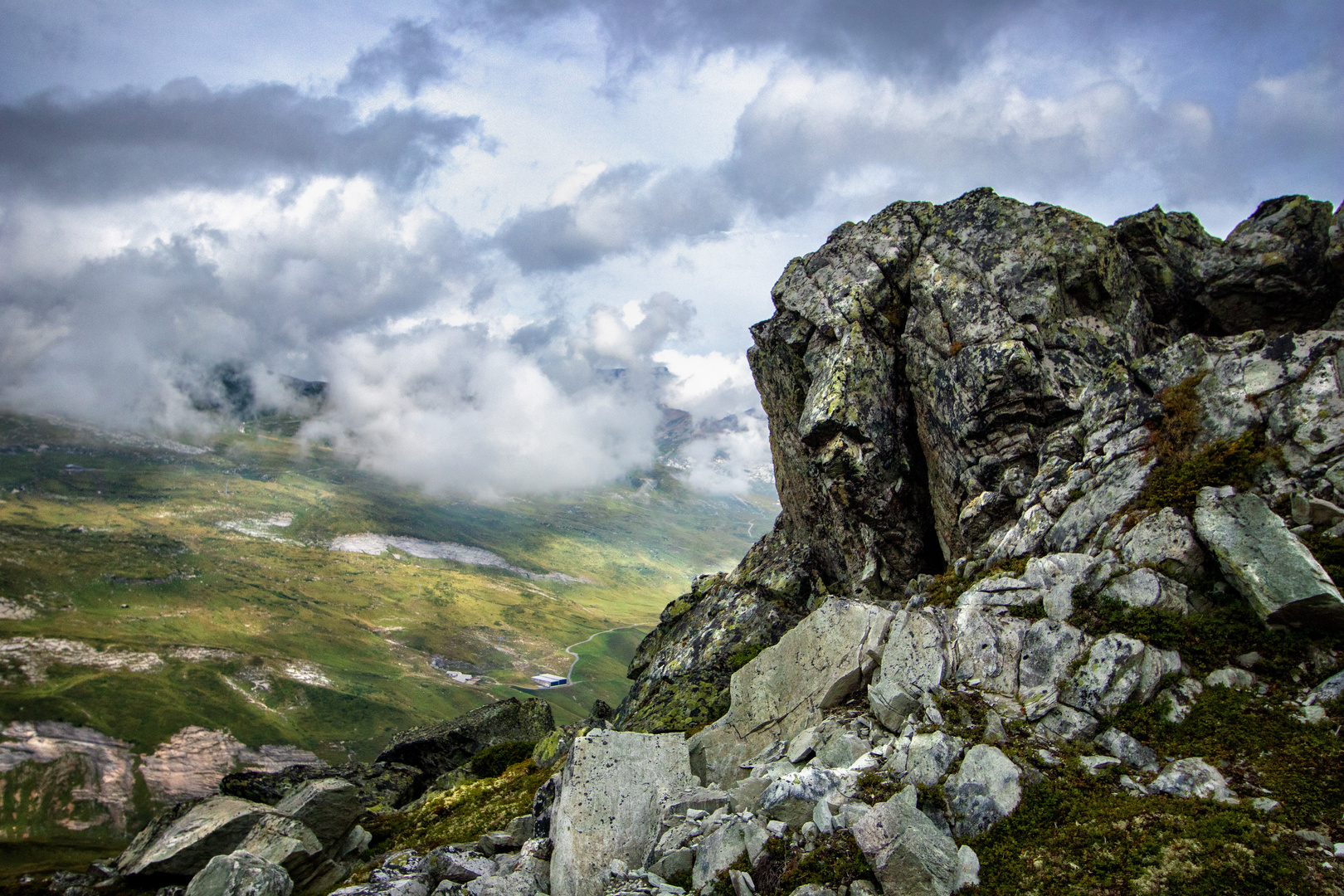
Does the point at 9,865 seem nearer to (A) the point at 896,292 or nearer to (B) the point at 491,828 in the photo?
(B) the point at 491,828

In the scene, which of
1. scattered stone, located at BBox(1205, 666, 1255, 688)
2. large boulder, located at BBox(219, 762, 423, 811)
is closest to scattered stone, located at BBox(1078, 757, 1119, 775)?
scattered stone, located at BBox(1205, 666, 1255, 688)

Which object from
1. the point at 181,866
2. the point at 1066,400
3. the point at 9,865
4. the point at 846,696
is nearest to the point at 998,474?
the point at 1066,400

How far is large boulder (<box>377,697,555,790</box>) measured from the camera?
58.9 m

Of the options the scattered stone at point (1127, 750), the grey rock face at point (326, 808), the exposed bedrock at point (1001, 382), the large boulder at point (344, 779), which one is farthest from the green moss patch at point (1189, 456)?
the large boulder at point (344, 779)

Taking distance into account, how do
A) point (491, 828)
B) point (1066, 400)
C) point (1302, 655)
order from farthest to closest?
point (491, 828) < point (1066, 400) < point (1302, 655)

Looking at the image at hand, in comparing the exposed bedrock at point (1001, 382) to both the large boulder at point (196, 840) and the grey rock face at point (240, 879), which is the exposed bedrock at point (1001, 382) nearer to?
the grey rock face at point (240, 879)

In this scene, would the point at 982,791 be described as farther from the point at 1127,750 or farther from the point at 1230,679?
the point at 1230,679

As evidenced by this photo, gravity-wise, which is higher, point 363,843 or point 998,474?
point 998,474

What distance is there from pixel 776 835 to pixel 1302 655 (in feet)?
44.0

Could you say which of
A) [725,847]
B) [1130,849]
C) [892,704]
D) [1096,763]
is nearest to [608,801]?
[725,847]

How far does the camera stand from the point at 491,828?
Result: 32.1m

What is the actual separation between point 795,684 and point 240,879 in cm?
2303

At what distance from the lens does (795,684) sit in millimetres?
24703

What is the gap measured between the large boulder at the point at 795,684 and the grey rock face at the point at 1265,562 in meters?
10.2
